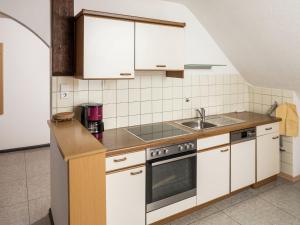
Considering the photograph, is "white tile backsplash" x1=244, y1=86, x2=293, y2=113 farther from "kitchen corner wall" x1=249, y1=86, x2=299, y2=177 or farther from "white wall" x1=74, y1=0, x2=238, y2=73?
"white wall" x1=74, y1=0, x2=238, y2=73

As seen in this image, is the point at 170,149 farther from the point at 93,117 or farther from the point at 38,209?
the point at 38,209

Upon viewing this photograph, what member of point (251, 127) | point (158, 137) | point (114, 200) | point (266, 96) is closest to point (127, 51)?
point (158, 137)

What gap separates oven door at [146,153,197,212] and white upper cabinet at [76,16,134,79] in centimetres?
89

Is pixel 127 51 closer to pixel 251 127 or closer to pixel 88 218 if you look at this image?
pixel 88 218

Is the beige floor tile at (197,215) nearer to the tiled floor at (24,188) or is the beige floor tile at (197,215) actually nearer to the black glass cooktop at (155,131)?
the black glass cooktop at (155,131)

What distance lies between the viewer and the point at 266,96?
11.4ft

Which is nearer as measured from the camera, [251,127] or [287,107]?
[251,127]

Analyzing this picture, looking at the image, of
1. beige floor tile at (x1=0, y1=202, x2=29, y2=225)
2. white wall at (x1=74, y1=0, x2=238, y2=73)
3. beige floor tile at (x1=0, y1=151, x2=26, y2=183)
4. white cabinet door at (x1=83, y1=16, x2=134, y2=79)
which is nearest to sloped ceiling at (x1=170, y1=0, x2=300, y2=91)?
white wall at (x1=74, y1=0, x2=238, y2=73)

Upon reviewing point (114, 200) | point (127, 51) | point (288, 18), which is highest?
point (288, 18)

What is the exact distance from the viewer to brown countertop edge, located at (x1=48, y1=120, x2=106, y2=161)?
1525mm

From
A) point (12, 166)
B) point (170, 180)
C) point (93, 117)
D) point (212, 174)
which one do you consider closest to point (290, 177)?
point (212, 174)

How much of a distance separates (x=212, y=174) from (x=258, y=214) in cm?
62

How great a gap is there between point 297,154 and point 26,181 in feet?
12.2

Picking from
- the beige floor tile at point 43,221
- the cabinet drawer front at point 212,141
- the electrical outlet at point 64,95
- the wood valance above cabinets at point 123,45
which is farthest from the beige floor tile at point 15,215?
the cabinet drawer front at point 212,141
